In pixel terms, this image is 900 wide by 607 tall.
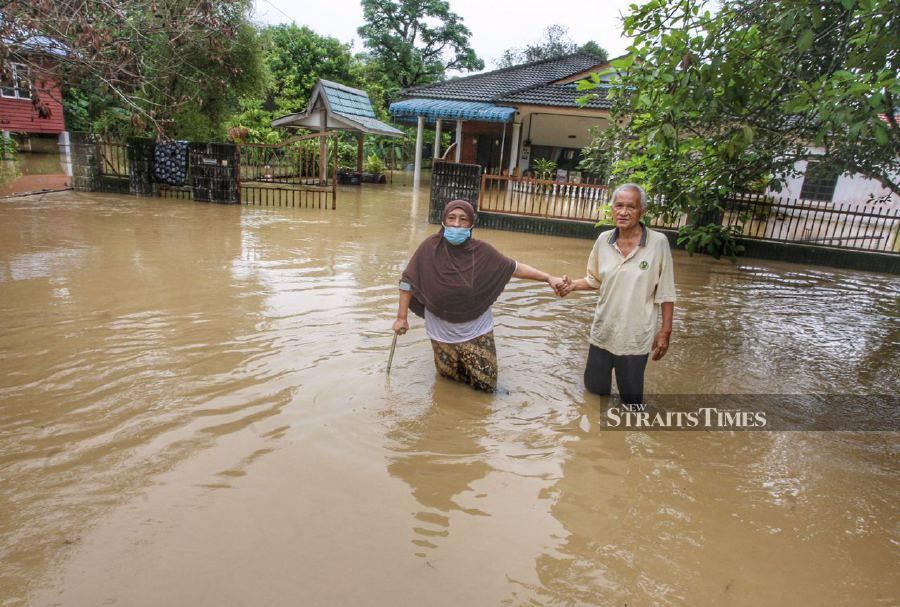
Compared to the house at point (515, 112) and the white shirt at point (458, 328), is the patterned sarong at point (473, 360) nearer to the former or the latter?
the white shirt at point (458, 328)

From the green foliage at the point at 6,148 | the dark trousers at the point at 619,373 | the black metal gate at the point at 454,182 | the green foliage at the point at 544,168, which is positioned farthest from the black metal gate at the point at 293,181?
the dark trousers at the point at 619,373

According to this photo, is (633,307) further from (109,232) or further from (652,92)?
(109,232)

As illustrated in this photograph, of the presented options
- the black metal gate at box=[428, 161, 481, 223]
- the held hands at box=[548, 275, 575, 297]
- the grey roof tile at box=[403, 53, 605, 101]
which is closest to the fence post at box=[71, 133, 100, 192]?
the black metal gate at box=[428, 161, 481, 223]

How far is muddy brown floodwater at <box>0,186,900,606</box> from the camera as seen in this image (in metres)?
2.39

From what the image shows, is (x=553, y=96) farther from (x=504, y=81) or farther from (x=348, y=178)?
(x=348, y=178)

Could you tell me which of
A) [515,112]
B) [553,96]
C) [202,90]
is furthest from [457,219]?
[515,112]

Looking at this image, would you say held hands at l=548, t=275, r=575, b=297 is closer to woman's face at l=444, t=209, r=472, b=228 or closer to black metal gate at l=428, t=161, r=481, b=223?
woman's face at l=444, t=209, r=472, b=228

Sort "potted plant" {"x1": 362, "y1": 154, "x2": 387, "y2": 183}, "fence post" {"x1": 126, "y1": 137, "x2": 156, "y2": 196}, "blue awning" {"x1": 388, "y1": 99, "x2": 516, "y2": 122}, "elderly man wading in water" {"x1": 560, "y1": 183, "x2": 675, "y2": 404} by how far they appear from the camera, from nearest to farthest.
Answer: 1. "elderly man wading in water" {"x1": 560, "y1": 183, "x2": 675, "y2": 404}
2. "fence post" {"x1": 126, "y1": 137, "x2": 156, "y2": 196}
3. "blue awning" {"x1": 388, "y1": 99, "x2": 516, "y2": 122}
4. "potted plant" {"x1": 362, "y1": 154, "x2": 387, "y2": 183}

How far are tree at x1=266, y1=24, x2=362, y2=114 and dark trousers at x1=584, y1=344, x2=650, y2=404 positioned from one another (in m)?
23.5

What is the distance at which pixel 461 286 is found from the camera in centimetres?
382

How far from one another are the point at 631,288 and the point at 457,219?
121cm

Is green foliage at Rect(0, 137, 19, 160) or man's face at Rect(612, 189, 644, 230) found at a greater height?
man's face at Rect(612, 189, 644, 230)

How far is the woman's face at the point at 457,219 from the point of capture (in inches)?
146

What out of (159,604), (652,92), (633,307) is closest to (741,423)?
(633,307)
